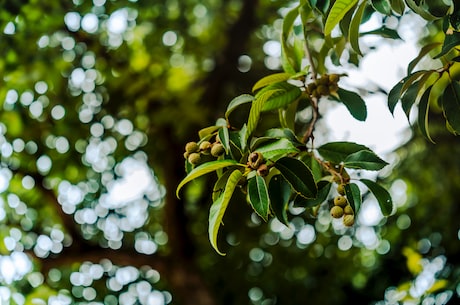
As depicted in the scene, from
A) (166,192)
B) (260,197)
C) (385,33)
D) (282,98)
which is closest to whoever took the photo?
(260,197)

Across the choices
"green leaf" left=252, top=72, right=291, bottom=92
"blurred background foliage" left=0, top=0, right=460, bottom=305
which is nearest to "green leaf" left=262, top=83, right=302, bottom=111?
"green leaf" left=252, top=72, right=291, bottom=92

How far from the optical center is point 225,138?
970 mm

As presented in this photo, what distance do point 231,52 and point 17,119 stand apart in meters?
1.18

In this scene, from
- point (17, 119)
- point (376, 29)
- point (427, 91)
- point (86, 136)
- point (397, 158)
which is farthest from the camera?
point (397, 158)

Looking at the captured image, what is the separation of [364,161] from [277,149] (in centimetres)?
16

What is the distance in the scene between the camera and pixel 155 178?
3.67 metres

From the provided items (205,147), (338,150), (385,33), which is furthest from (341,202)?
(385,33)

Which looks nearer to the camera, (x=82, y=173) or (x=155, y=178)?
(x=82, y=173)

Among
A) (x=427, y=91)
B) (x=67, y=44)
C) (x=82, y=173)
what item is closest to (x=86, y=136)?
(x=82, y=173)

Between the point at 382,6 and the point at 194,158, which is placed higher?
the point at 382,6

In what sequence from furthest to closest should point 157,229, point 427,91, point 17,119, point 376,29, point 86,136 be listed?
point 157,229 < point 86,136 < point 17,119 < point 376,29 < point 427,91

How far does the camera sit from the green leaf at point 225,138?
3.17 ft

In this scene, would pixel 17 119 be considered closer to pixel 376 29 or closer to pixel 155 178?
pixel 155 178

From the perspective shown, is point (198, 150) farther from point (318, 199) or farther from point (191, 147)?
point (318, 199)
